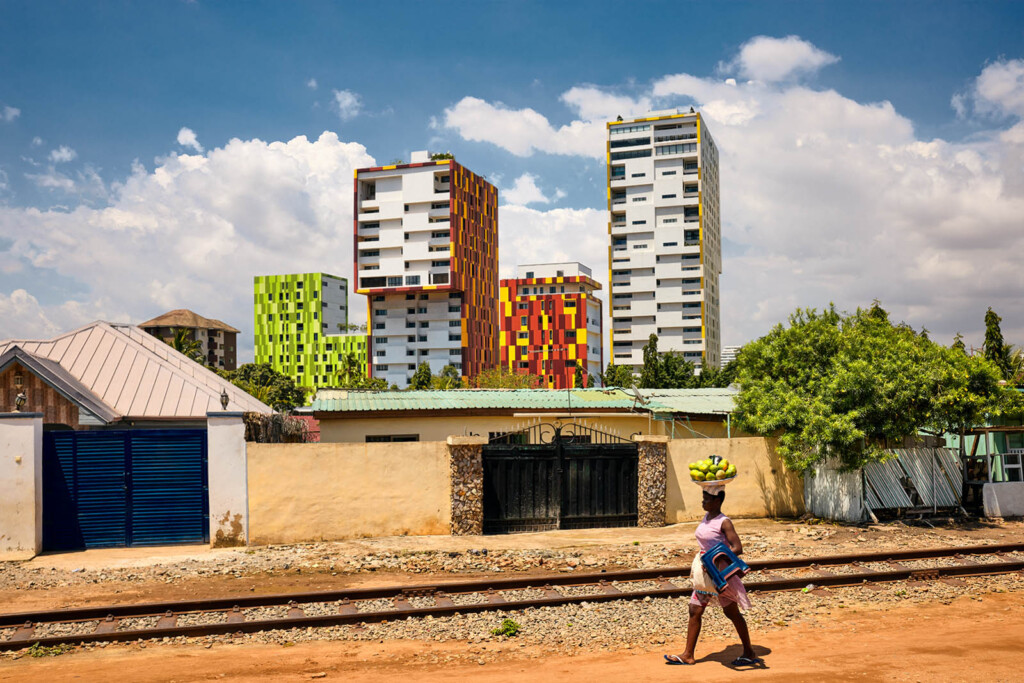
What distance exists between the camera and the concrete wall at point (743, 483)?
762 inches

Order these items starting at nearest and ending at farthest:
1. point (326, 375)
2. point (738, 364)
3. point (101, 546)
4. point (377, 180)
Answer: point (101, 546), point (738, 364), point (377, 180), point (326, 375)

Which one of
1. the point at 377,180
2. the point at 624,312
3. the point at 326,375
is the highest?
the point at 377,180

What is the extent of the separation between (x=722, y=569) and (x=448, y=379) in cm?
7911

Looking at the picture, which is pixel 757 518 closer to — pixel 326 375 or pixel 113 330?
pixel 113 330

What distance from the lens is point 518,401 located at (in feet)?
77.3

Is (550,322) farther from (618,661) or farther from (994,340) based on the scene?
(618,661)

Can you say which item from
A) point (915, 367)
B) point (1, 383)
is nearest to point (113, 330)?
point (1, 383)

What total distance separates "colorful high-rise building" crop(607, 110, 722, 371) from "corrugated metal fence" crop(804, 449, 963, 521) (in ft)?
286

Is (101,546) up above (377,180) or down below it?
below

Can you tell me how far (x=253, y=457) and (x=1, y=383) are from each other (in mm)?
7004

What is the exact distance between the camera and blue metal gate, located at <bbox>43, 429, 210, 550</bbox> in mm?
16078

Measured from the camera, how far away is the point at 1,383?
60.0 feet

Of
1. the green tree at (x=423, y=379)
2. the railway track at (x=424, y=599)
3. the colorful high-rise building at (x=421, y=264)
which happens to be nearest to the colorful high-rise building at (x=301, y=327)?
the colorful high-rise building at (x=421, y=264)

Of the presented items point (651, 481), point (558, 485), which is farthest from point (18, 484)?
point (651, 481)
